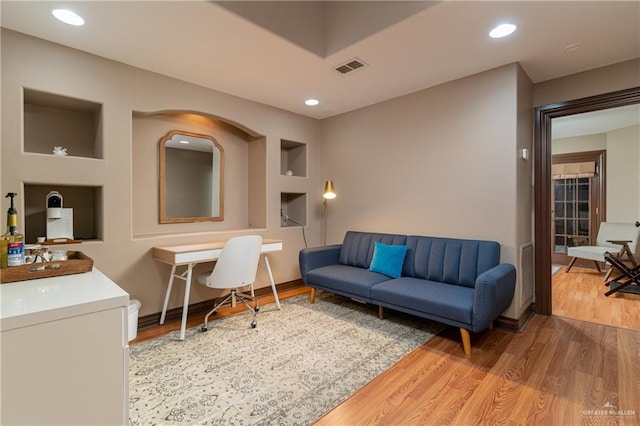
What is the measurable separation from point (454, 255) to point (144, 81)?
3.52 m

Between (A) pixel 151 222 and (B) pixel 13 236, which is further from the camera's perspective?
(A) pixel 151 222

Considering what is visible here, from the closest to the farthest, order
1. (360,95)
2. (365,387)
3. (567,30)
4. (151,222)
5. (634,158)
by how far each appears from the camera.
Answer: (365,387), (567,30), (151,222), (360,95), (634,158)

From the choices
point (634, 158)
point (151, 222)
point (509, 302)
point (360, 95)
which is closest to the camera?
point (509, 302)

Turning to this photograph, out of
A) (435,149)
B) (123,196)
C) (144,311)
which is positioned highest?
(435,149)

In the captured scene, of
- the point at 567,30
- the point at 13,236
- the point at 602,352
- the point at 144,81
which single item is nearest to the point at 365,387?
the point at 602,352

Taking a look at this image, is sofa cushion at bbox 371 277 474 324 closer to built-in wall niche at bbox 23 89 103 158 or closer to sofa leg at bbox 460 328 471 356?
sofa leg at bbox 460 328 471 356

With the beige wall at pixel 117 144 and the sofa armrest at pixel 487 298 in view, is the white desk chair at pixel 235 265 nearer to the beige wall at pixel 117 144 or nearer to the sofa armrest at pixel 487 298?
the beige wall at pixel 117 144

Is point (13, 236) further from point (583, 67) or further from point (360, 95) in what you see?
point (583, 67)

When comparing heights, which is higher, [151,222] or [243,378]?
[151,222]

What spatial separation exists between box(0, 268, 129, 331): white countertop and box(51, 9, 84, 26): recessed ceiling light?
1.85 metres

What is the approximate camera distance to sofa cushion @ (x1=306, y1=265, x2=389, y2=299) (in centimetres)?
314

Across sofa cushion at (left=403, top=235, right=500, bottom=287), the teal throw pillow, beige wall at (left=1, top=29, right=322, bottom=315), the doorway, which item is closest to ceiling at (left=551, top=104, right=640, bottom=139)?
the doorway

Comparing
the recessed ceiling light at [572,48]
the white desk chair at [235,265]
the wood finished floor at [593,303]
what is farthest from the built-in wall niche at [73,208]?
the wood finished floor at [593,303]

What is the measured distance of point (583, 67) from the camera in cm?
299
